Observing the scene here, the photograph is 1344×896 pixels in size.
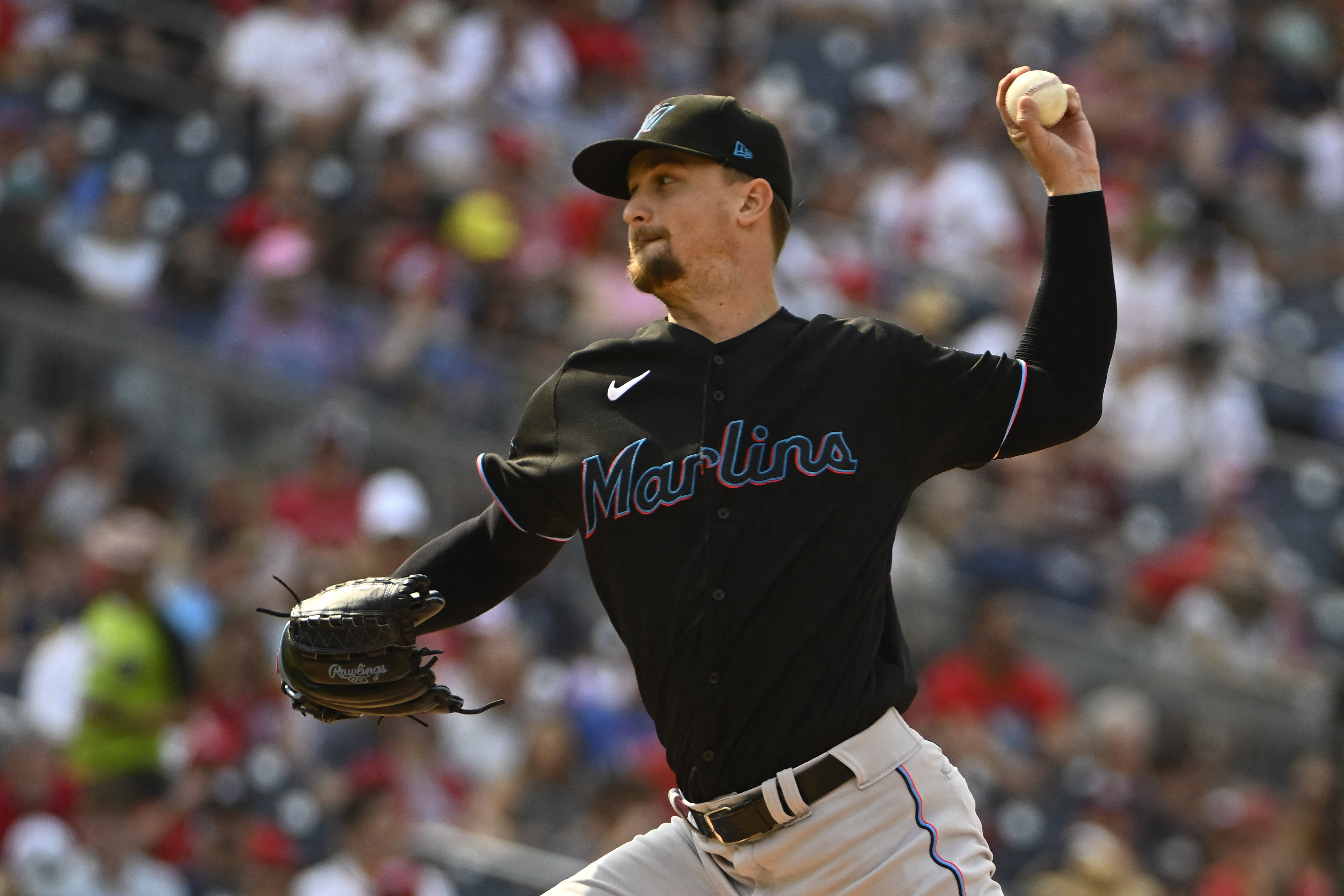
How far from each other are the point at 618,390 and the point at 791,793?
0.83 m

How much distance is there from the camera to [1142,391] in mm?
10414

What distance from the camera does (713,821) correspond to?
11.0ft

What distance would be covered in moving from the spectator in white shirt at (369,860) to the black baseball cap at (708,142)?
3.84 metres

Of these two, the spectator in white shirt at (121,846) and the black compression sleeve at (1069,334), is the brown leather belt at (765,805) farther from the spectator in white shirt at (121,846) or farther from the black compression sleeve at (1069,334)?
the spectator in white shirt at (121,846)

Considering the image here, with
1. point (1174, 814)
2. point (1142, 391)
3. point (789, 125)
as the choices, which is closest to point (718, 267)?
point (1174, 814)

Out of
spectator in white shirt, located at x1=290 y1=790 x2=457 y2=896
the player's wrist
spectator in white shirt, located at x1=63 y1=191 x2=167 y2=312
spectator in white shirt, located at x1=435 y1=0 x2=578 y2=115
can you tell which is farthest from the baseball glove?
spectator in white shirt, located at x1=435 y1=0 x2=578 y2=115

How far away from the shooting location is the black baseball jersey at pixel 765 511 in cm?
331

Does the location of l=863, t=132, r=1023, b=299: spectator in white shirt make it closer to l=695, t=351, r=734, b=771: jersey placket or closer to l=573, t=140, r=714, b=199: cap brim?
l=573, t=140, r=714, b=199: cap brim

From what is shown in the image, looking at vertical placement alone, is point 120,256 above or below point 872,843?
below

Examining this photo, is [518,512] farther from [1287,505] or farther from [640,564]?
[1287,505]

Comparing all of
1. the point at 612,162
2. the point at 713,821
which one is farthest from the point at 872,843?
the point at 612,162

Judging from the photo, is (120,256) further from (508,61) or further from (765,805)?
(765,805)

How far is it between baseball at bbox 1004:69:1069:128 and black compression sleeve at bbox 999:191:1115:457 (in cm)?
15

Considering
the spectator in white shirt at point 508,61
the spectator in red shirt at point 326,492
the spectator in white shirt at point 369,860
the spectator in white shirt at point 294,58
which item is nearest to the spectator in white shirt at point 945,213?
the spectator in white shirt at point 508,61
